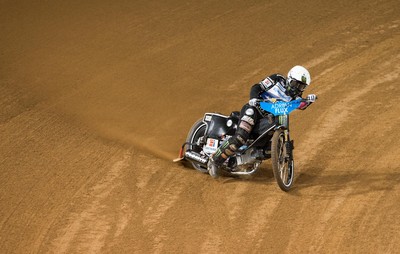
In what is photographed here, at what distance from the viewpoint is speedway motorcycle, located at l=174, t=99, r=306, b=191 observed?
41.5 feet

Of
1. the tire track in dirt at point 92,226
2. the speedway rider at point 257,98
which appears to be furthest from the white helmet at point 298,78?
the tire track in dirt at point 92,226

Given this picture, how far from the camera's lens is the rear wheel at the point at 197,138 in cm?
1396

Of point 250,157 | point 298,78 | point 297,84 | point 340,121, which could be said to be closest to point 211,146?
point 250,157

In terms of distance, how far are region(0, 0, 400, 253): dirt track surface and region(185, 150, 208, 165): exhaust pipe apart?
30cm

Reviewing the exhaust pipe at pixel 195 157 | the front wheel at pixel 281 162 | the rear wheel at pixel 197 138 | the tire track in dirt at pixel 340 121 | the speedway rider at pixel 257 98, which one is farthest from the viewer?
the rear wheel at pixel 197 138

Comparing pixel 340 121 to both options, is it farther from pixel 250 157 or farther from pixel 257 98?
pixel 257 98

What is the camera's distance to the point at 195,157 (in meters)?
13.6

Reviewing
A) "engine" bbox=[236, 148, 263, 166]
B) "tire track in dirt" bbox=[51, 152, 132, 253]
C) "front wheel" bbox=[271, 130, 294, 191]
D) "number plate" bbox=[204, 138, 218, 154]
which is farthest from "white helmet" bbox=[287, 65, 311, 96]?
"tire track in dirt" bbox=[51, 152, 132, 253]

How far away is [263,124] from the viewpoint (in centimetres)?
1298

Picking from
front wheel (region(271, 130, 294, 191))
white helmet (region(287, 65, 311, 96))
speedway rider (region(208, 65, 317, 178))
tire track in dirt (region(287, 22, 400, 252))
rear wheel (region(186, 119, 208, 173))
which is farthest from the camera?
rear wheel (region(186, 119, 208, 173))

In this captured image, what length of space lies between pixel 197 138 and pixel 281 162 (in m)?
1.87

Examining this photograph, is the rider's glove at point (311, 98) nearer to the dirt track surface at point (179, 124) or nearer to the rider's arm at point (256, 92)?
the rider's arm at point (256, 92)

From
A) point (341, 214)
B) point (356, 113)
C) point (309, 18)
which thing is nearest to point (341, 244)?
point (341, 214)

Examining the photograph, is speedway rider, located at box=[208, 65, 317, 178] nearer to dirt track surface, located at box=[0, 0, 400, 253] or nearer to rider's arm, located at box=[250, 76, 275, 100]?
rider's arm, located at box=[250, 76, 275, 100]
